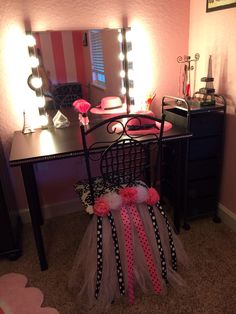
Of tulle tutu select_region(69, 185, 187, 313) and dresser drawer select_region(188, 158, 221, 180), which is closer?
tulle tutu select_region(69, 185, 187, 313)

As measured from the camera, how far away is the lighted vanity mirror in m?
1.90

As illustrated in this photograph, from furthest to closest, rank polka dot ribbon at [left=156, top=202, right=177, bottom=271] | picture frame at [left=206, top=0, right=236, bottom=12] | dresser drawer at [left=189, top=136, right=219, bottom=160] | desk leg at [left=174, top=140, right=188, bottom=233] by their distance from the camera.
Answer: dresser drawer at [left=189, top=136, right=219, bottom=160], desk leg at [left=174, top=140, right=188, bottom=233], picture frame at [left=206, top=0, right=236, bottom=12], polka dot ribbon at [left=156, top=202, right=177, bottom=271]

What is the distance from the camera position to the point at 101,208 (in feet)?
4.54

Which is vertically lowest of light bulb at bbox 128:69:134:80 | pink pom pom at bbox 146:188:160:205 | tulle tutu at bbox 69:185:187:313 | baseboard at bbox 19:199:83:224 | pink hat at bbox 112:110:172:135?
baseboard at bbox 19:199:83:224

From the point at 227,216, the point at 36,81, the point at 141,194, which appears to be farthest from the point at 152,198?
the point at 36,81

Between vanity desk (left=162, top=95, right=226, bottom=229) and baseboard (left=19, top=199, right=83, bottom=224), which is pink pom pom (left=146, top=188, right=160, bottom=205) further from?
baseboard (left=19, top=199, right=83, bottom=224)

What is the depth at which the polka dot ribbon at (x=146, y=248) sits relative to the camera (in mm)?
1437

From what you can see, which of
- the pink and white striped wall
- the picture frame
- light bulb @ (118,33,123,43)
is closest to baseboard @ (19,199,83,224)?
the pink and white striped wall

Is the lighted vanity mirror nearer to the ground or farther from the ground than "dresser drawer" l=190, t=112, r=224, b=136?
farther from the ground

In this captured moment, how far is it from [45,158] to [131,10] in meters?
1.27

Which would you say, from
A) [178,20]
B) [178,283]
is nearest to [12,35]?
[178,20]

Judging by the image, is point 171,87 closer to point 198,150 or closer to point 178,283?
point 198,150

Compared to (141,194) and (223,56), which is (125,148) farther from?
(223,56)

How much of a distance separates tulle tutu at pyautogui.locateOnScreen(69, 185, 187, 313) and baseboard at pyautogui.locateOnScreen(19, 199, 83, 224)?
79 cm
